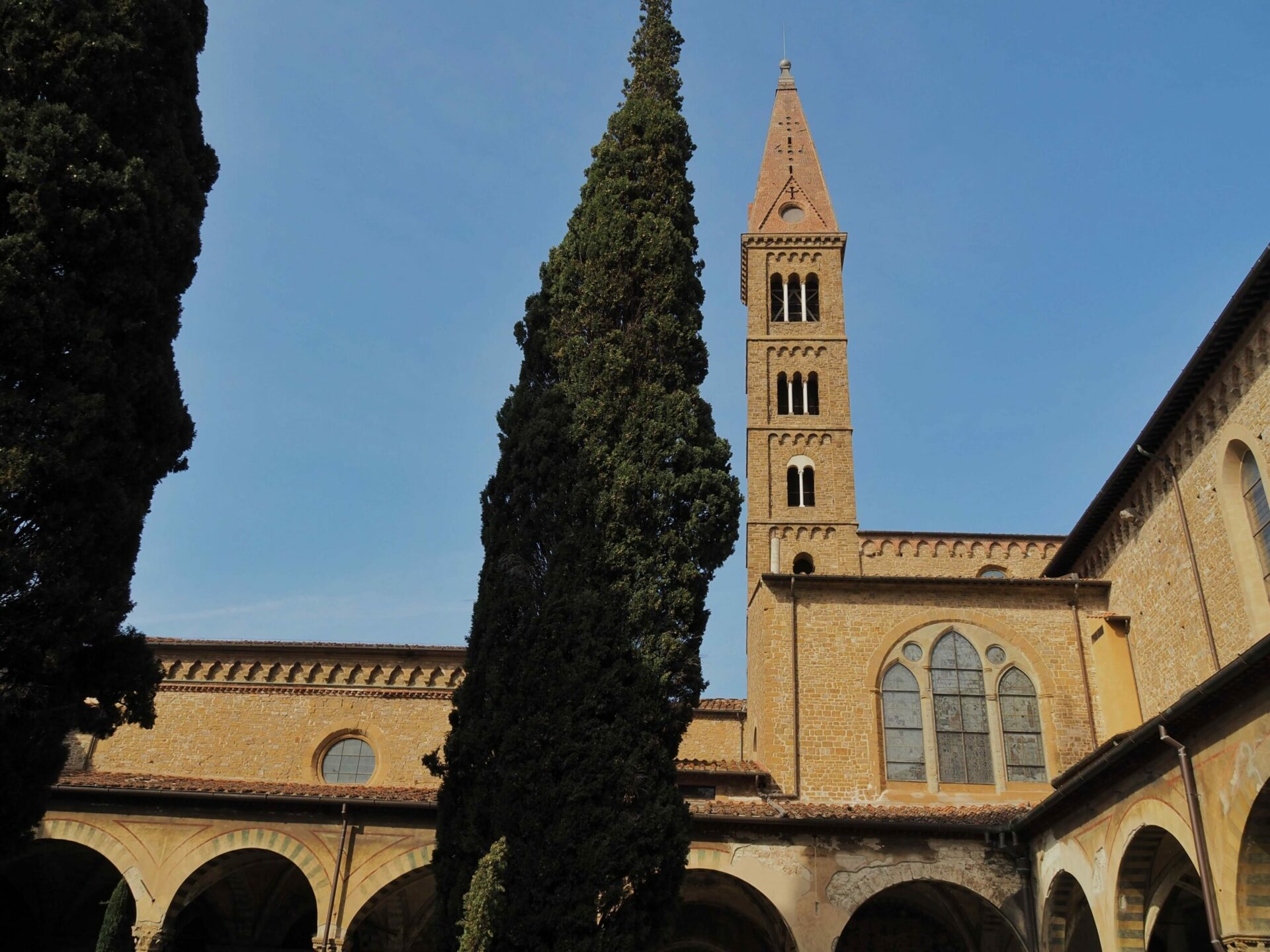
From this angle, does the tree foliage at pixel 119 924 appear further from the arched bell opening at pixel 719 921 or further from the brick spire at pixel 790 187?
the brick spire at pixel 790 187

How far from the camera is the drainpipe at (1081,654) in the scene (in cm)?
1653

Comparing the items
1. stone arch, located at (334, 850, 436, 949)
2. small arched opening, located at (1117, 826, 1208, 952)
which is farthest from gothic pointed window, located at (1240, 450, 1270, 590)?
stone arch, located at (334, 850, 436, 949)

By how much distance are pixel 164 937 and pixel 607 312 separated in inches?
387

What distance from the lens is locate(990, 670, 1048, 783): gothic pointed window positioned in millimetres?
16406

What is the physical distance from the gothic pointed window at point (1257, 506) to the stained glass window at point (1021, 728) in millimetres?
4943

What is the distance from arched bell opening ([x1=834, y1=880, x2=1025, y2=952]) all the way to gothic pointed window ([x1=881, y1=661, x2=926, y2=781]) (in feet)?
5.52

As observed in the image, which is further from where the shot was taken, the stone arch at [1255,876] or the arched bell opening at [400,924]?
the arched bell opening at [400,924]

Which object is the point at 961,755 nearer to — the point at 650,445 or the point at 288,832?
the point at 650,445

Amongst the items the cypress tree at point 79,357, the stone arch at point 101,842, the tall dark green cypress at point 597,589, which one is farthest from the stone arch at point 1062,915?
the stone arch at point 101,842

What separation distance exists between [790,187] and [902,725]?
2408 centimetres

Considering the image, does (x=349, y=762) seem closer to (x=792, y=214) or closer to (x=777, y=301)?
(x=777, y=301)

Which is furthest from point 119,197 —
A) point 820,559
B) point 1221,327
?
point 820,559

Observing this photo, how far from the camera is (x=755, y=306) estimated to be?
3409 centimetres

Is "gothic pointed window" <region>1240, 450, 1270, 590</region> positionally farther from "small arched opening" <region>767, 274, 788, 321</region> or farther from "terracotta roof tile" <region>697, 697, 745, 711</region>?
"small arched opening" <region>767, 274, 788, 321</region>
